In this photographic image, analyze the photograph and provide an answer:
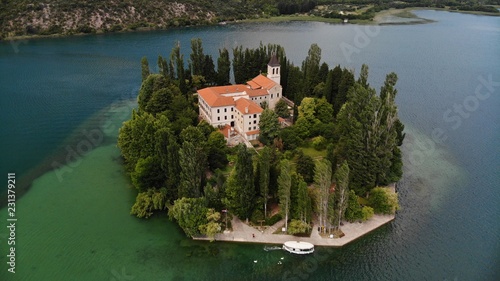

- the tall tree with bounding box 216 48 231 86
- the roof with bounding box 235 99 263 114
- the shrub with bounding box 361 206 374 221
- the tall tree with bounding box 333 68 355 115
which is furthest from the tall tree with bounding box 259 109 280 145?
the tall tree with bounding box 216 48 231 86

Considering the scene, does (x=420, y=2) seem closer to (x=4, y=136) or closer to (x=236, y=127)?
(x=236, y=127)

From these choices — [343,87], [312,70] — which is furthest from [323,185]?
[312,70]

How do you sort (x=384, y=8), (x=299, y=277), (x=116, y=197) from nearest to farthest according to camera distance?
(x=299, y=277) < (x=116, y=197) < (x=384, y=8)

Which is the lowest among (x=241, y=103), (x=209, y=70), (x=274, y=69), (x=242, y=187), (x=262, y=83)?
(x=242, y=187)

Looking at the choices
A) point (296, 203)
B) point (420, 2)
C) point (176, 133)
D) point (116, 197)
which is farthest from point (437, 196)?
point (420, 2)

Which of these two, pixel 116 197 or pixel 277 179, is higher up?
pixel 277 179

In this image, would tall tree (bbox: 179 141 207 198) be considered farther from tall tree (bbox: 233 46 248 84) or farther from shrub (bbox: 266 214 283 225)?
tall tree (bbox: 233 46 248 84)

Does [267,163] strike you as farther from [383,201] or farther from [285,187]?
[383,201]
